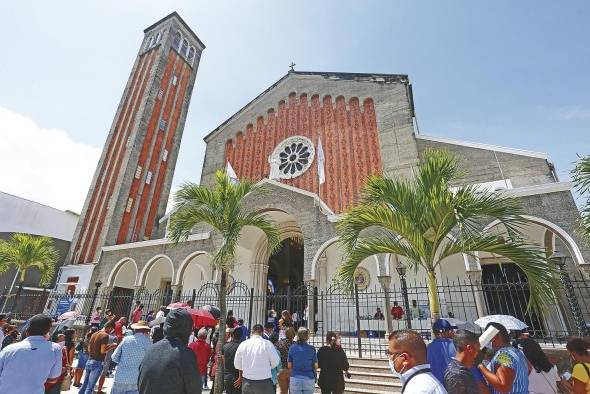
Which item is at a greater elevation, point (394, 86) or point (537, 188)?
point (394, 86)

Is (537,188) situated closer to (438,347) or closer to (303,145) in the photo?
(438,347)

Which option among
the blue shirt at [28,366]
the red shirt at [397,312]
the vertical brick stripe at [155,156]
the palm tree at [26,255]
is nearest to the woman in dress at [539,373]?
the blue shirt at [28,366]

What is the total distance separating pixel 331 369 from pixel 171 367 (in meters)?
3.41

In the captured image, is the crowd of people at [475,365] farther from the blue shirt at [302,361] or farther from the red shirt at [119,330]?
the red shirt at [119,330]

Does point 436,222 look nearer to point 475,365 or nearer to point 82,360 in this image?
point 475,365

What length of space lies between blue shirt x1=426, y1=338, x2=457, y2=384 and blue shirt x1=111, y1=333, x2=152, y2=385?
3530mm

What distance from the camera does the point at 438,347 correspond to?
356 cm

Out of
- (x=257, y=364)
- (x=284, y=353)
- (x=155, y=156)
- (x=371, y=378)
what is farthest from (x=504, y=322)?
(x=155, y=156)

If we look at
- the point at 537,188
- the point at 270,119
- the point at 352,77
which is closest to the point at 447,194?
the point at 537,188

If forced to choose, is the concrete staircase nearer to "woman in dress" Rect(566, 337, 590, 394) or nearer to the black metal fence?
the black metal fence

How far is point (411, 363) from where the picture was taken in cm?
178

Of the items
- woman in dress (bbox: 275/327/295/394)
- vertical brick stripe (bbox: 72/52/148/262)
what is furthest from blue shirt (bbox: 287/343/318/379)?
vertical brick stripe (bbox: 72/52/148/262)

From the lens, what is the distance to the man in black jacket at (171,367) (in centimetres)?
211

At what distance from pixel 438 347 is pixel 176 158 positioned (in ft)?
85.0
